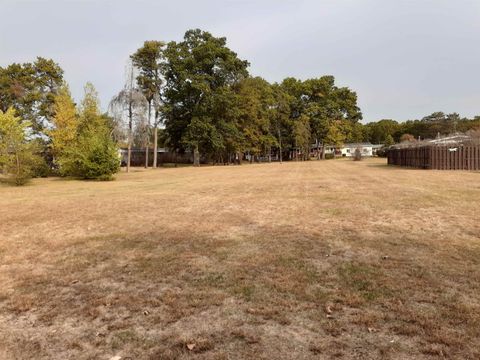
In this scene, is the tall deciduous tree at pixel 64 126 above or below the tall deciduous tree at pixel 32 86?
below

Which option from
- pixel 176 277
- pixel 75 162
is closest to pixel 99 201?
pixel 176 277

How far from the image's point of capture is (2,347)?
3.46 m

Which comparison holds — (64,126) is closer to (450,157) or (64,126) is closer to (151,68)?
(151,68)

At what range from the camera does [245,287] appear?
4.70 meters

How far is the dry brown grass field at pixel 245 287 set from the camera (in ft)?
11.1

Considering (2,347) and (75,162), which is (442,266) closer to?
(2,347)

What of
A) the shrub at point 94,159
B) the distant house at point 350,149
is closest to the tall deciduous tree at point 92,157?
the shrub at point 94,159

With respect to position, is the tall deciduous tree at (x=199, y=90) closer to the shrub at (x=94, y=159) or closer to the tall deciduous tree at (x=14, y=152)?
the shrub at (x=94, y=159)

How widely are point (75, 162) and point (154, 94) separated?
19.2m

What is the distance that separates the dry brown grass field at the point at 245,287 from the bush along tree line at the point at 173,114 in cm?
1634

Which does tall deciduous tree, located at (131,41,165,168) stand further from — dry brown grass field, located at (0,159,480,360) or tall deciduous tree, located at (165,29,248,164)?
dry brown grass field, located at (0,159,480,360)

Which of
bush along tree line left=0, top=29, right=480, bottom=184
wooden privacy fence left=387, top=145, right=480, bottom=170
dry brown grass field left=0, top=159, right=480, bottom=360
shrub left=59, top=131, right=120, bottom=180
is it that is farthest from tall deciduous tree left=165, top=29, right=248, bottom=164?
dry brown grass field left=0, top=159, right=480, bottom=360

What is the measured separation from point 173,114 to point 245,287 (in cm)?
4791

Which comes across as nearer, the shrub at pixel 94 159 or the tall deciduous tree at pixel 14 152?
the tall deciduous tree at pixel 14 152
